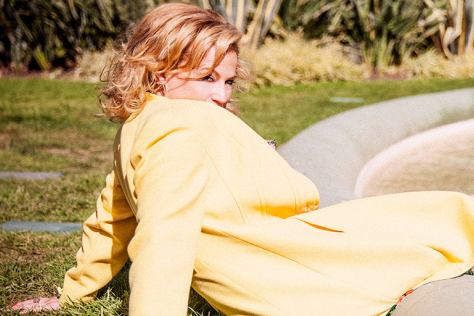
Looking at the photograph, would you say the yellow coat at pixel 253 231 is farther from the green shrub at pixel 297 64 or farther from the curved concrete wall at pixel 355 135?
the green shrub at pixel 297 64

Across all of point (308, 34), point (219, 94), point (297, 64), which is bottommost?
point (297, 64)

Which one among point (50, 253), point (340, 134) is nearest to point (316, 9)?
point (340, 134)

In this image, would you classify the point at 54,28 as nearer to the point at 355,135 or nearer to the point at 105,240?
the point at 355,135

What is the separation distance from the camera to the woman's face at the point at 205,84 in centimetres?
159

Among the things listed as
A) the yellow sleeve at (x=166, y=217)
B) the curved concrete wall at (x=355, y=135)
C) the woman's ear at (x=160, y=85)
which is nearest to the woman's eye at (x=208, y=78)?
the woman's ear at (x=160, y=85)

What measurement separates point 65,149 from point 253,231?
4265 mm

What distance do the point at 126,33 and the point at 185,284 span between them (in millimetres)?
1062

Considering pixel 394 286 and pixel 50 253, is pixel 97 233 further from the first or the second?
pixel 394 286

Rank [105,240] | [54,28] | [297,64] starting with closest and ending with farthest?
[105,240], [297,64], [54,28]

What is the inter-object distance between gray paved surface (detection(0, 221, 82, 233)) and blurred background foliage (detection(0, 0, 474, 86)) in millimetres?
7832

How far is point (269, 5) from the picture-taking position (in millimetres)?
10469

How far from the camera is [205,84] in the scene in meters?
1.60

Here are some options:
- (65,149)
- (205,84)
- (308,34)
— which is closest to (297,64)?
(308,34)

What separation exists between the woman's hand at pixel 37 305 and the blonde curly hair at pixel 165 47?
93 centimetres
